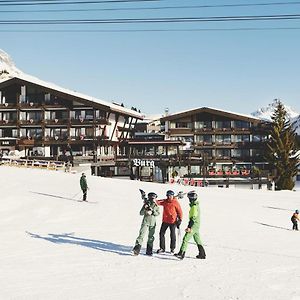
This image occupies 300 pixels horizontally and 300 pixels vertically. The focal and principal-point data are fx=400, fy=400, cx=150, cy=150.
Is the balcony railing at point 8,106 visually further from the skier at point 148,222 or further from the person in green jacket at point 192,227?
the person in green jacket at point 192,227

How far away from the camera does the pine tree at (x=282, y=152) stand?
45.4 metres

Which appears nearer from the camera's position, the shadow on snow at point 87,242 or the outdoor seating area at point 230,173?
the shadow on snow at point 87,242

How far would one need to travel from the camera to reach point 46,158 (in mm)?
47969

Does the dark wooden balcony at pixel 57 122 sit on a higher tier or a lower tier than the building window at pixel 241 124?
higher

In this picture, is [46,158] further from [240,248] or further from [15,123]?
[240,248]

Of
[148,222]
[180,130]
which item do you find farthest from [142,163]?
[148,222]

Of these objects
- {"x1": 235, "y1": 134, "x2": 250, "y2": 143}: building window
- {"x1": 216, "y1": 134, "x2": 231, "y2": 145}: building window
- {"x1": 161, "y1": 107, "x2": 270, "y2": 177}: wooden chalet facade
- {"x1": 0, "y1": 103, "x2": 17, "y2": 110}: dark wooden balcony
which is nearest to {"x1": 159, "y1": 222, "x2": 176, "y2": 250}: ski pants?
{"x1": 161, "y1": 107, "x2": 270, "y2": 177}: wooden chalet facade

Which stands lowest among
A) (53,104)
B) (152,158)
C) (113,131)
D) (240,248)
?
(240,248)

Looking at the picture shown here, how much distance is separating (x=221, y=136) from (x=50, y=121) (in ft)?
74.0

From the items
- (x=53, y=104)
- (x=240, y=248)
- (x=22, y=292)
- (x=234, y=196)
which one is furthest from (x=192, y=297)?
(x=53, y=104)

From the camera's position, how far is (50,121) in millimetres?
50938

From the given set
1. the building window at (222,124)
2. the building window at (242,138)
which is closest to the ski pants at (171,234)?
the building window at (242,138)

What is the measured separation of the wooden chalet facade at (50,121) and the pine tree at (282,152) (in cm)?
1977

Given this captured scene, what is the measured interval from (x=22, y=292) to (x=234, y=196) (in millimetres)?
24466
